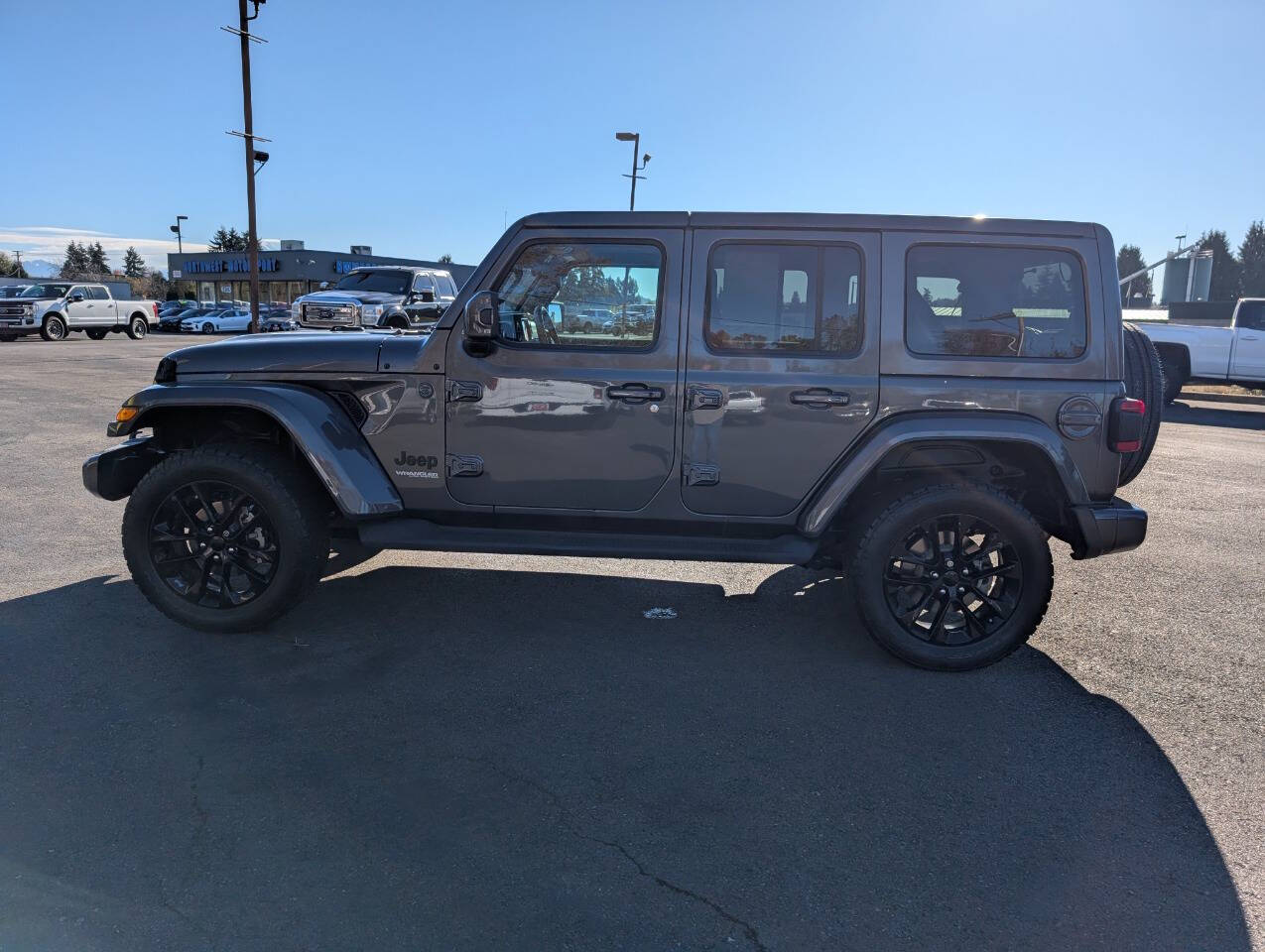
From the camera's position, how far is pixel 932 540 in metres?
4.21

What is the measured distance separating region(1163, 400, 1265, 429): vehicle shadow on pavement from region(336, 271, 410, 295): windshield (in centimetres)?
1443

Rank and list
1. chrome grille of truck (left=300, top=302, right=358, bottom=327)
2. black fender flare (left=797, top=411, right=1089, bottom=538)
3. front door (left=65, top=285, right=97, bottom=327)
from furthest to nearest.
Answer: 1. front door (left=65, top=285, right=97, bottom=327)
2. chrome grille of truck (left=300, top=302, right=358, bottom=327)
3. black fender flare (left=797, top=411, right=1089, bottom=538)

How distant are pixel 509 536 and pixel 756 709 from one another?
4.64 ft

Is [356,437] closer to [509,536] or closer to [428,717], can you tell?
[509,536]

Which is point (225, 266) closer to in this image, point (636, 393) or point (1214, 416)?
point (1214, 416)

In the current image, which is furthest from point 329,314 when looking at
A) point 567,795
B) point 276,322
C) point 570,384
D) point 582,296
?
point 276,322

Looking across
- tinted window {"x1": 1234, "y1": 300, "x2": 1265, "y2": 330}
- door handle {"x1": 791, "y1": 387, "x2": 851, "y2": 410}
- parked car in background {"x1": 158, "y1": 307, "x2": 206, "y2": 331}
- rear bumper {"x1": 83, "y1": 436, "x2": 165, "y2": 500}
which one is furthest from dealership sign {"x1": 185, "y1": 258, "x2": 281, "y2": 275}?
door handle {"x1": 791, "y1": 387, "x2": 851, "y2": 410}

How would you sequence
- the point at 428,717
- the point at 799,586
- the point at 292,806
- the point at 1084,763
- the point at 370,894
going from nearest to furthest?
1. the point at 370,894
2. the point at 292,806
3. the point at 1084,763
4. the point at 428,717
5. the point at 799,586

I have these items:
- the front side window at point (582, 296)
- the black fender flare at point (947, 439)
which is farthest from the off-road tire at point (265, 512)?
the black fender flare at point (947, 439)

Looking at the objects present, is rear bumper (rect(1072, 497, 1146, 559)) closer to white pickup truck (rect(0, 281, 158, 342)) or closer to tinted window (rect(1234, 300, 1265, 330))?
tinted window (rect(1234, 300, 1265, 330))

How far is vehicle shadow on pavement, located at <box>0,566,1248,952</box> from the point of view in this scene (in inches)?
96.0

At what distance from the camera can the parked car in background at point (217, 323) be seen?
132ft

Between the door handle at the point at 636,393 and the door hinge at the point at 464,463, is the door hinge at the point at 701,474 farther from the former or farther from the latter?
the door hinge at the point at 464,463

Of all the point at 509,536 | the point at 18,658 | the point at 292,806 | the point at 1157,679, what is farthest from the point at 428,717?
the point at 1157,679
